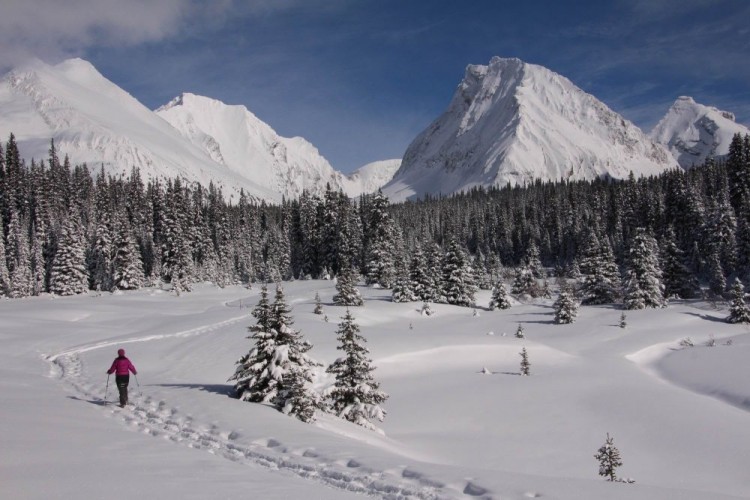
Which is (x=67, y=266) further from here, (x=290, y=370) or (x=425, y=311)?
(x=290, y=370)

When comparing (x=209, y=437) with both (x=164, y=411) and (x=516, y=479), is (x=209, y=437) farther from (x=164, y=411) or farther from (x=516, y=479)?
(x=516, y=479)

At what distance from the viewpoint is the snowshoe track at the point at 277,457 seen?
29.8 ft

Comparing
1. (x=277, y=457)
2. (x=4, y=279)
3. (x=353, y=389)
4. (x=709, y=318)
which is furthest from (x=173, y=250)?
(x=277, y=457)

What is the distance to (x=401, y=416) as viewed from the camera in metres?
21.1

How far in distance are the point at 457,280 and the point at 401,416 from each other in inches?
1495

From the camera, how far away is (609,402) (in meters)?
21.4

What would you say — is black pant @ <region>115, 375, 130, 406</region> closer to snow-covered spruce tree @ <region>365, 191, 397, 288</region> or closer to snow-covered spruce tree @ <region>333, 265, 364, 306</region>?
snow-covered spruce tree @ <region>333, 265, 364, 306</region>

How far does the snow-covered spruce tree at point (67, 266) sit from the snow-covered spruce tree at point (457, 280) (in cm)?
4424

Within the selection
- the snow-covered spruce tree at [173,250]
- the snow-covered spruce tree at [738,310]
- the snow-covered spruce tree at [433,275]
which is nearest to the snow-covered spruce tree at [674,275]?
the snow-covered spruce tree at [738,310]

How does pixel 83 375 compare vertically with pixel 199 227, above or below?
below

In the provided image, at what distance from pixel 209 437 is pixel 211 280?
73.1 meters

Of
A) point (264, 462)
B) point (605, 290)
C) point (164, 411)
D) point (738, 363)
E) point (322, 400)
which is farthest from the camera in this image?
point (605, 290)

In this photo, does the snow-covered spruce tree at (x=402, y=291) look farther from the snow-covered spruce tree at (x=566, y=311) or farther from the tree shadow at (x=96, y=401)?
the tree shadow at (x=96, y=401)

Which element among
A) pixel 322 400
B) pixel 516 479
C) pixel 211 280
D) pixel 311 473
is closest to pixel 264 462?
pixel 311 473
